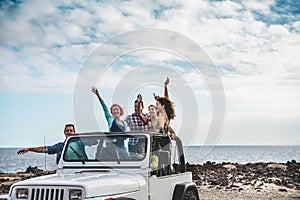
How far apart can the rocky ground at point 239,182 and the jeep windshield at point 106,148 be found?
5.12 m

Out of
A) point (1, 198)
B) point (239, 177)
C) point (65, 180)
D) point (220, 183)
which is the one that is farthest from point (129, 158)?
point (239, 177)

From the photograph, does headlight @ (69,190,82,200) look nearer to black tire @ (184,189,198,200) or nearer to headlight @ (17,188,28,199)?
headlight @ (17,188,28,199)

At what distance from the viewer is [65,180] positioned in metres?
6.99

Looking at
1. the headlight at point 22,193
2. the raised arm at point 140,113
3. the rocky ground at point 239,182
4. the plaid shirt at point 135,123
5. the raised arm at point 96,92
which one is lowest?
the rocky ground at point 239,182

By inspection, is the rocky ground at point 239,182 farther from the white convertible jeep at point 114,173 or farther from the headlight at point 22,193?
the headlight at point 22,193

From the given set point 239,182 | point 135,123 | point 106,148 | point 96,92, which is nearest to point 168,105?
point 135,123

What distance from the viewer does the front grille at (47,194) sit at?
6.73 m

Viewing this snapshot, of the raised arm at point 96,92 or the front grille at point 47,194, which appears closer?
the front grille at point 47,194

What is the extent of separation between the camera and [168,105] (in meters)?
10.1

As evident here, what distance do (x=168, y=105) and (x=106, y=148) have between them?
2173mm

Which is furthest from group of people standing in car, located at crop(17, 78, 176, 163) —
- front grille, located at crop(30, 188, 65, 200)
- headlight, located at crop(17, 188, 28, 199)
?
front grille, located at crop(30, 188, 65, 200)

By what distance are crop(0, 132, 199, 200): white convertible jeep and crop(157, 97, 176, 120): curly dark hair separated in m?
0.67

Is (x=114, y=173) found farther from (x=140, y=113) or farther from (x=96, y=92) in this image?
(x=96, y=92)

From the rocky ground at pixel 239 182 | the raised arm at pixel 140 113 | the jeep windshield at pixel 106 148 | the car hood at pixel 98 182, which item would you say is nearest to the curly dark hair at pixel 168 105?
the raised arm at pixel 140 113
